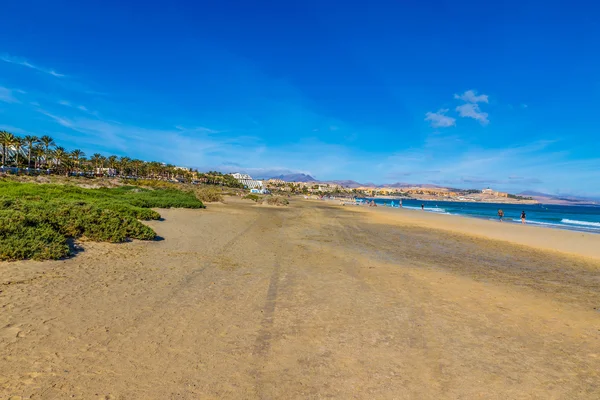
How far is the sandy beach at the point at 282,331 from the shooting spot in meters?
3.55

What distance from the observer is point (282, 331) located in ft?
16.3

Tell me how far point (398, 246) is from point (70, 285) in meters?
12.7

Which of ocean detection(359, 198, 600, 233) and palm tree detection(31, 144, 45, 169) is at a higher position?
palm tree detection(31, 144, 45, 169)

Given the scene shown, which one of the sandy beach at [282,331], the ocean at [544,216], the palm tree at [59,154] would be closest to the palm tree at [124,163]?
the palm tree at [59,154]

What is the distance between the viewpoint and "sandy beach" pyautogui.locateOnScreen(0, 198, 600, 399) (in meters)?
3.55

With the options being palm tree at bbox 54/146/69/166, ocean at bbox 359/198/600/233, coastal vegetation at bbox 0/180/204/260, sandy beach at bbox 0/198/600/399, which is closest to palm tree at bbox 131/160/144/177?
palm tree at bbox 54/146/69/166

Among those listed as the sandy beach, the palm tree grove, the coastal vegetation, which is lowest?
the sandy beach

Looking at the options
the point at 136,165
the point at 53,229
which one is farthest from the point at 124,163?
the point at 53,229

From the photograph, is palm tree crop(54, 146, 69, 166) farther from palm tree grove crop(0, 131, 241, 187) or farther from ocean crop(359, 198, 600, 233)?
ocean crop(359, 198, 600, 233)

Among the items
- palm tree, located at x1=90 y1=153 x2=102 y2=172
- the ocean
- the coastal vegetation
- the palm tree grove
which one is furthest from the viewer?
palm tree, located at x1=90 y1=153 x2=102 y2=172

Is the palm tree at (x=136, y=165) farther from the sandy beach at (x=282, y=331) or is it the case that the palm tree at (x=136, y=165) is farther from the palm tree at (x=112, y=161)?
the sandy beach at (x=282, y=331)

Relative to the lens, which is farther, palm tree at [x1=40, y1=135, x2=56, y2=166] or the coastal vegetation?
palm tree at [x1=40, y1=135, x2=56, y2=166]

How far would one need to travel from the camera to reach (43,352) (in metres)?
3.77

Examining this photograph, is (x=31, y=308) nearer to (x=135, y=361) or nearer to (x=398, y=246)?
(x=135, y=361)
